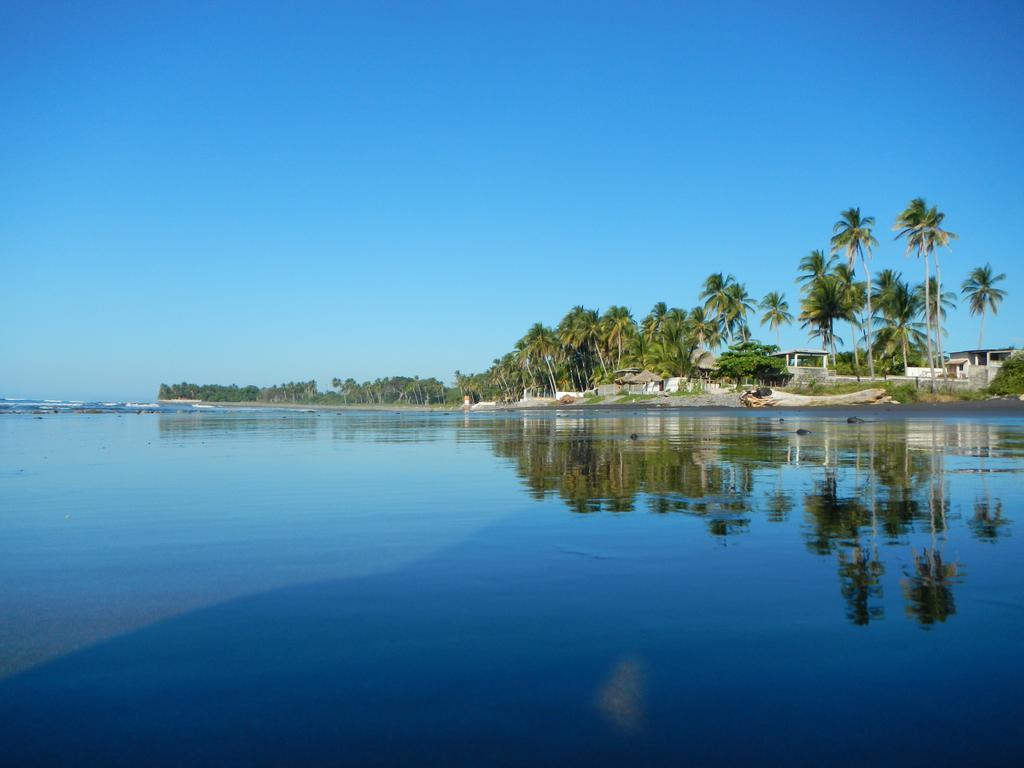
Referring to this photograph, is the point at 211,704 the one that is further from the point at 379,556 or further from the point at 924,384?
the point at 924,384

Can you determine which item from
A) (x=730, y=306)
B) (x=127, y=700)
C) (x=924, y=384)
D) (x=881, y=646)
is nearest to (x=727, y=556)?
(x=881, y=646)

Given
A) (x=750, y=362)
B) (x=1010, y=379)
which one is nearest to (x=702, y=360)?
(x=750, y=362)

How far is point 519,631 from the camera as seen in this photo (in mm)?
4027

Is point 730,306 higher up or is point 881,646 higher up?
point 730,306

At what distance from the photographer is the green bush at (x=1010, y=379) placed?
5053 centimetres

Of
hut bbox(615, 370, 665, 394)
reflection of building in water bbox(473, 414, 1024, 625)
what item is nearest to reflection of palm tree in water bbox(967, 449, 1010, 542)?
reflection of building in water bbox(473, 414, 1024, 625)

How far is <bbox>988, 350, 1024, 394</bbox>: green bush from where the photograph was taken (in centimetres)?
5053

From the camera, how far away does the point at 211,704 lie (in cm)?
314

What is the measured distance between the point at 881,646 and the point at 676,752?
1631mm

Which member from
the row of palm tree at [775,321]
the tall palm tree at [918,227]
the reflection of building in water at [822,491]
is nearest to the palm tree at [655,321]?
the row of palm tree at [775,321]

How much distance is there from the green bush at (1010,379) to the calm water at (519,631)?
1978 inches

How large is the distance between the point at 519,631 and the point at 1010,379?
5977 centimetres

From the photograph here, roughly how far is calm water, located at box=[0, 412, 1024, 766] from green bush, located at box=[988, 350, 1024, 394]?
50240 millimetres

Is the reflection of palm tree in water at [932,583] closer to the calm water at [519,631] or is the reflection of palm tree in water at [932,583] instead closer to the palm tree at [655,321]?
the calm water at [519,631]
